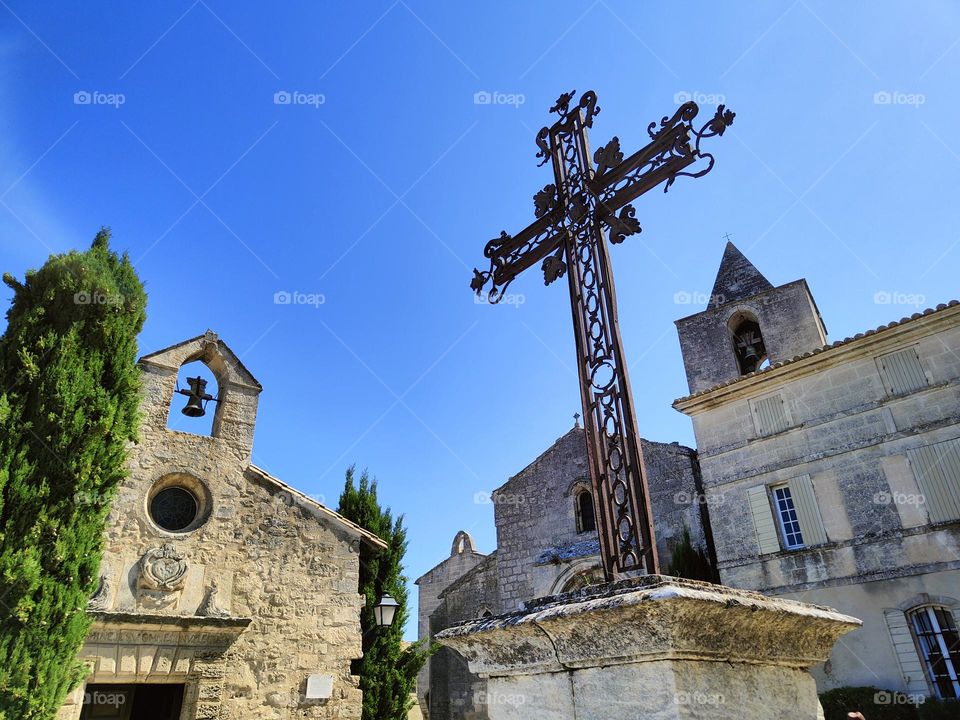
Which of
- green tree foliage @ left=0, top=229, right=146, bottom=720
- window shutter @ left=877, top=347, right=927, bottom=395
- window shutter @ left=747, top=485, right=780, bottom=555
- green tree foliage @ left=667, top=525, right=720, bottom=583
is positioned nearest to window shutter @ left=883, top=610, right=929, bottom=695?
window shutter @ left=747, top=485, right=780, bottom=555

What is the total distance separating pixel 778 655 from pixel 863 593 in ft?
36.1

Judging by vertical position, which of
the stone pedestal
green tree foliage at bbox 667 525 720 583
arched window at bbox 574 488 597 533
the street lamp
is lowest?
the stone pedestal

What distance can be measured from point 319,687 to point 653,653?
8.90 m

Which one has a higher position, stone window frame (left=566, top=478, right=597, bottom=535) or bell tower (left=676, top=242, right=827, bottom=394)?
bell tower (left=676, top=242, right=827, bottom=394)

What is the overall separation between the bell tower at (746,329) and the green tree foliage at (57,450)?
14204mm

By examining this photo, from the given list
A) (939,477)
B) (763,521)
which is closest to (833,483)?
(763,521)

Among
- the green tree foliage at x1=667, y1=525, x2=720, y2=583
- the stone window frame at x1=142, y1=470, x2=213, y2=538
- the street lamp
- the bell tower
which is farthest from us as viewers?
the bell tower

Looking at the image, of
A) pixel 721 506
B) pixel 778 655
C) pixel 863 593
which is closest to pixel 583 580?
pixel 721 506

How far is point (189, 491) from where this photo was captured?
1005 centimetres

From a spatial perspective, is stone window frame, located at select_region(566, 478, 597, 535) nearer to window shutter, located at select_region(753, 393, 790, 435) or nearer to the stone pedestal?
window shutter, located at select_region(753, 393, 790, 435)

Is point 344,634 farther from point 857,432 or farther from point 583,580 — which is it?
point 857,432

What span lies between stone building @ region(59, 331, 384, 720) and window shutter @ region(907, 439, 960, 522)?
10.0 meters

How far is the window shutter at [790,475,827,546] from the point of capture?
1200 centimetres

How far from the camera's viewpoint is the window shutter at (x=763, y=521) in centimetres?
1254
